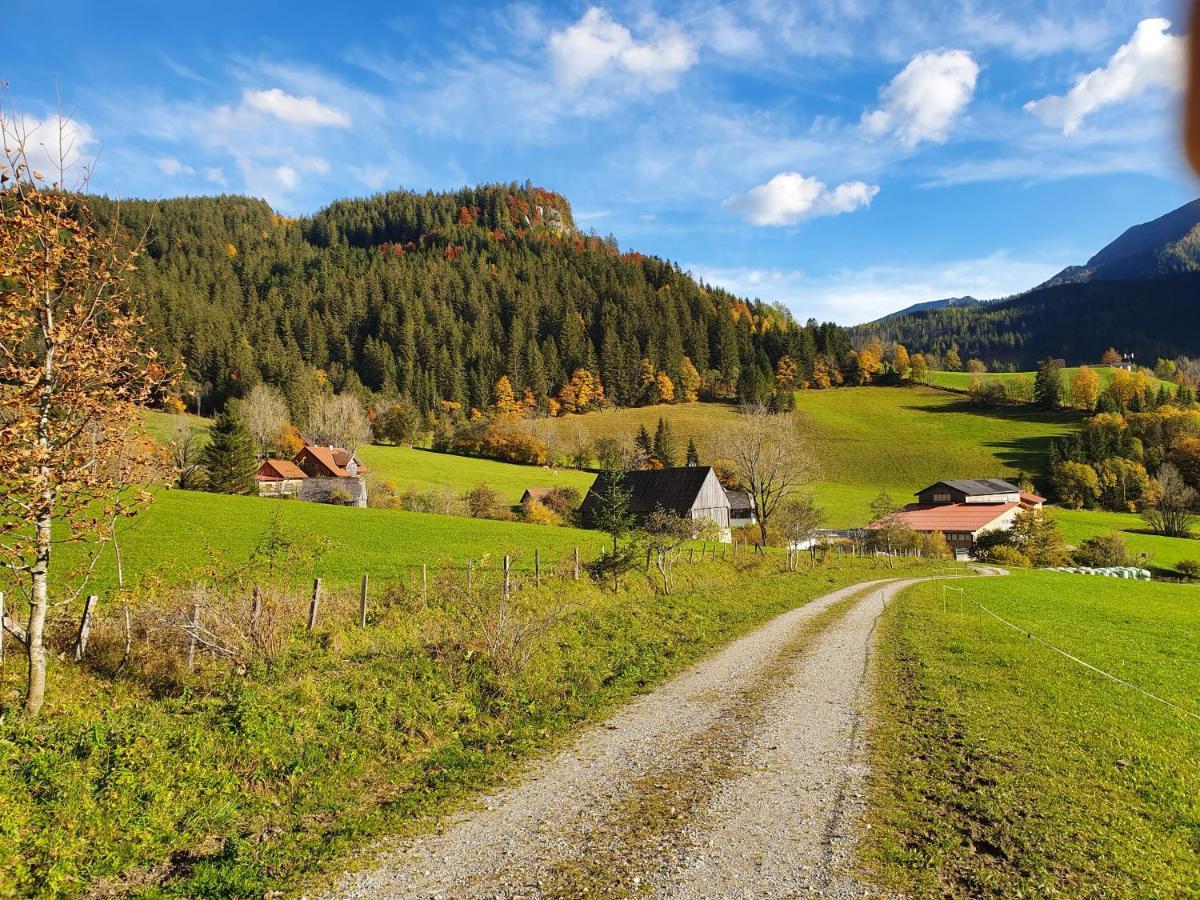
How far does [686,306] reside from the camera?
7126 inches

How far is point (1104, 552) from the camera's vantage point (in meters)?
60.8

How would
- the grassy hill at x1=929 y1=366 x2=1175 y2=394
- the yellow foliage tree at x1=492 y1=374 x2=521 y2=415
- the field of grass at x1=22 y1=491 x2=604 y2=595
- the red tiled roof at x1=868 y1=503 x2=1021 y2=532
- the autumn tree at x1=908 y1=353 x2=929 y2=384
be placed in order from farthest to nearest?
the autumn tree at x1=908 y1=353 x2=929 y2=384, the grassy hill at x1=929 y1=366 x2=1175 y2=394, the yellow foliage tree at x1=492 y1=374 x2=521 y2=415, the red tiled roof at x1=868 y1=503 x2=1021 y2=532, the field of grass at x1=22 y1=491 x2=604 y2=595

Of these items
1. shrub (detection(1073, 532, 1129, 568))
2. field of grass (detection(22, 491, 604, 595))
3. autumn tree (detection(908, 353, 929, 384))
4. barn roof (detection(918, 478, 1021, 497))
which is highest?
autumn tree (detection(908, 353, 929, 384))

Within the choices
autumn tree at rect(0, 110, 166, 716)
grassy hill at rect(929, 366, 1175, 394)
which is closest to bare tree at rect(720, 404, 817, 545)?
autumn tree at rect(0, 110, 166, 716)

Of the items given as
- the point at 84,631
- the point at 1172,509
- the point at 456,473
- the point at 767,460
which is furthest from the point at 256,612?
the point at 1172,509

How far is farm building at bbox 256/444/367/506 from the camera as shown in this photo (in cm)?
6550

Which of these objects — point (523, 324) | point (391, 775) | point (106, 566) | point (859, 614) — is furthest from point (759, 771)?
point (523, 324)

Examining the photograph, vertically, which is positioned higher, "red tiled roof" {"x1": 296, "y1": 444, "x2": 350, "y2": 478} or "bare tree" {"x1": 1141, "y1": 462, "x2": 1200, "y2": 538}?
"red tiled roof" {"x1": 296, "y1": 444, "x2": 350, "y2": 478}

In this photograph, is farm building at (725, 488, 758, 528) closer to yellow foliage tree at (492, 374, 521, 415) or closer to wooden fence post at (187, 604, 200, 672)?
yellow foliage tree at (492, 374, 521, 415)

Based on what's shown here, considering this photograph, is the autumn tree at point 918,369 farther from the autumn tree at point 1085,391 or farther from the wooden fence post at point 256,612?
the wooden fence post at point 256,612

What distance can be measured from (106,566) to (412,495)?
36063 mm

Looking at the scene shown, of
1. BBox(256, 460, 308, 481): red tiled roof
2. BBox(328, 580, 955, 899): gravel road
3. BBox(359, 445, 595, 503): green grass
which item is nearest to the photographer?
BBox(328, 580, 955, 899): gravel road

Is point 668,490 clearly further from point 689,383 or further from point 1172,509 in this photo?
point 689,383

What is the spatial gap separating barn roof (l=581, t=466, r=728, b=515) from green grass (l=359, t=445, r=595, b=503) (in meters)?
11.8
